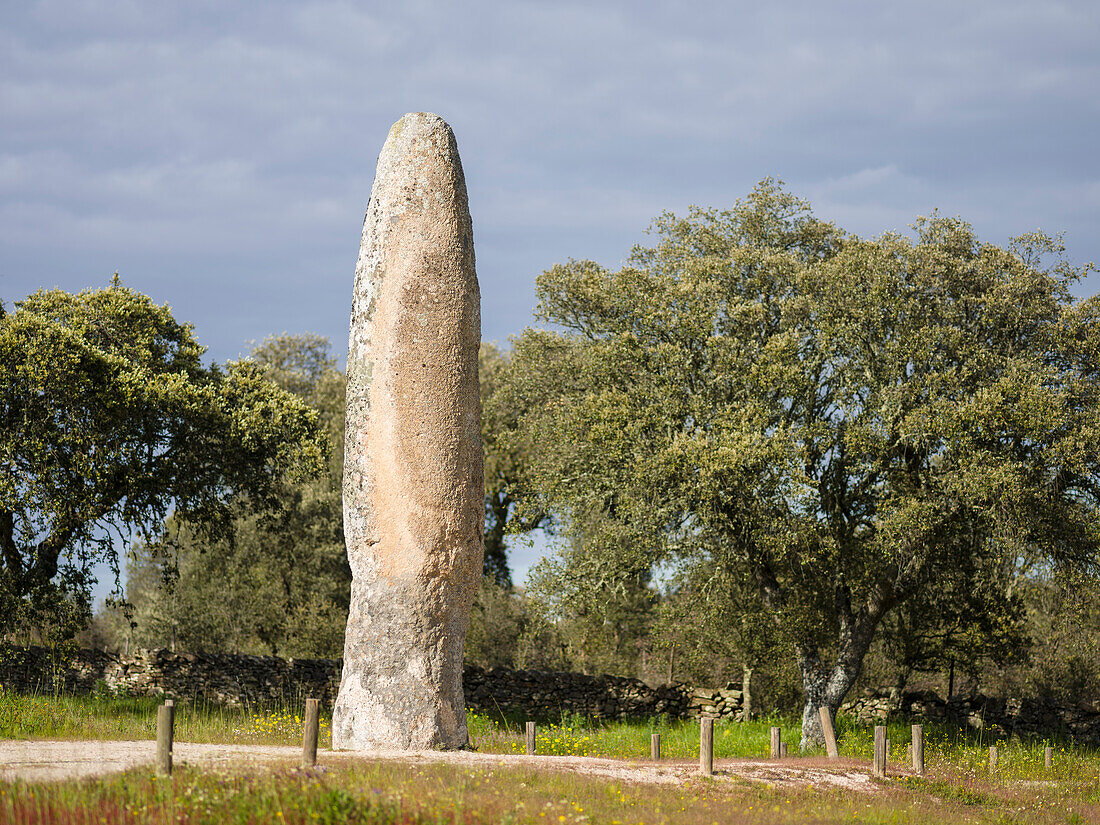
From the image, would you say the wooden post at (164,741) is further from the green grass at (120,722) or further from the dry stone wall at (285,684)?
the dry stone wall at (285,684)

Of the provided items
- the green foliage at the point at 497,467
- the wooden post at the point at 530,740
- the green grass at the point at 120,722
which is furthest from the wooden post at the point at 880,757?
the green foliage at the point at 497,467

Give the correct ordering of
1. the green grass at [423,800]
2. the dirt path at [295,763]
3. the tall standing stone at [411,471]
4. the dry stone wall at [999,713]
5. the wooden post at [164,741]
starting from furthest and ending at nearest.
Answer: the dry stone wall at [999,713] → the tall standing stone at [411,471] → the dirt path at [295,763] → the wooden post at [164,741] → the green grass at [423,800]

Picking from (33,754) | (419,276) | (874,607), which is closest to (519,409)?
(874,607)

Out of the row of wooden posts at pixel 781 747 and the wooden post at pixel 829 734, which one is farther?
the wooden post at pixel 829 734

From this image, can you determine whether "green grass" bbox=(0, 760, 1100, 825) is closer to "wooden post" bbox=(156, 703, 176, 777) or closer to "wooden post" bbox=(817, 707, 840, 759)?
"wooden post" bbox=(156, 703, 176, 777)

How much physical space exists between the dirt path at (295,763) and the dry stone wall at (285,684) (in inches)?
285

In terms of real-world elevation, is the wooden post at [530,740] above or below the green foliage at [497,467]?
below

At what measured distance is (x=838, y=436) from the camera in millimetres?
20844

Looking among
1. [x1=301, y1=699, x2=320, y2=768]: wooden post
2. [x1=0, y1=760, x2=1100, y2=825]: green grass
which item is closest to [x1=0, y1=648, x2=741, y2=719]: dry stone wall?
[x1=301, y1=699, x2=320, y2=768]: wooden post

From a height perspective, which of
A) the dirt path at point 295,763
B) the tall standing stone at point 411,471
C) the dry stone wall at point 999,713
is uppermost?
the tall standing stone at point 411,471

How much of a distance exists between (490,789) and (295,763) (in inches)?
76.6

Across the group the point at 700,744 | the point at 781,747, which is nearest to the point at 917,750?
the point at 781,747

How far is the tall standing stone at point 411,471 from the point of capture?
12016mm

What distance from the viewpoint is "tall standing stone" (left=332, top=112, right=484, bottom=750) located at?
473 inches
